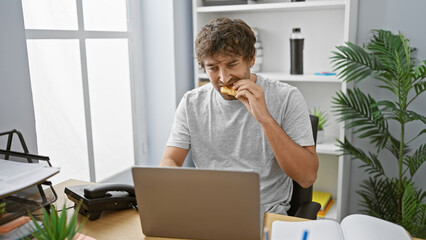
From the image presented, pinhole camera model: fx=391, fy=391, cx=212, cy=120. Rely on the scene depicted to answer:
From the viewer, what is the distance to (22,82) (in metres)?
1.50

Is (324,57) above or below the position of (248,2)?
below

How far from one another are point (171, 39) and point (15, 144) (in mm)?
1201

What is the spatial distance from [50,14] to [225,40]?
3.02 ft

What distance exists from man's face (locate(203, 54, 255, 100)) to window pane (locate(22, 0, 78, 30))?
0.85m

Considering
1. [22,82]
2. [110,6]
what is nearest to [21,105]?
[22,82]

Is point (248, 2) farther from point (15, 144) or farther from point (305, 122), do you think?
point (15, 144)

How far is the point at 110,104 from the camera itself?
2273mm

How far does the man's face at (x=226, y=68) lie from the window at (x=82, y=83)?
832mm

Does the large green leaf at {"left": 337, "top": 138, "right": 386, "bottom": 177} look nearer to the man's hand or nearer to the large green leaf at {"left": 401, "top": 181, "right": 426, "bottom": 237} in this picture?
the large green leaf at {"left": 401, "top": 181, "right": 426, "bottom": 237}

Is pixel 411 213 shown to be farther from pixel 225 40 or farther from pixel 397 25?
pixel 225 40

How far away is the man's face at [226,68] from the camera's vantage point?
146 centimetres

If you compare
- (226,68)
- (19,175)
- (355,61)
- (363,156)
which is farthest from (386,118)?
(19,175)

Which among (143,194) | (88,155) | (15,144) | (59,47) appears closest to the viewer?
(143,194)

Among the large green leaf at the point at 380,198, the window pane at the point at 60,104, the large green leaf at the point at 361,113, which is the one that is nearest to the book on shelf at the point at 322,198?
the large green leaf at the point at 380,198
